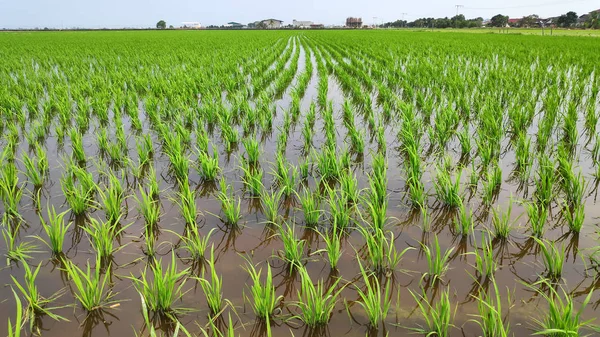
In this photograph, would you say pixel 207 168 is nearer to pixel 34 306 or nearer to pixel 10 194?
pixel 10 194

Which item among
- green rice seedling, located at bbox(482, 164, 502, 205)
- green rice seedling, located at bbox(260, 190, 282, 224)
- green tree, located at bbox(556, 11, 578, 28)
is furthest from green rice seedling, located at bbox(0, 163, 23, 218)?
green tree, located at bbox(556, 11, 578, 28)

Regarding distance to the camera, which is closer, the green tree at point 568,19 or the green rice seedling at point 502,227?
the green rice seedling at point 502,227

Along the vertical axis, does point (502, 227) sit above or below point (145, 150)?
below

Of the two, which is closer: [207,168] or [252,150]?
[207,168]

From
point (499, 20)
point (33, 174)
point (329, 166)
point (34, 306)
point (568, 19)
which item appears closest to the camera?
point (34, 306)

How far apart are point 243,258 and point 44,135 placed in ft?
13.2

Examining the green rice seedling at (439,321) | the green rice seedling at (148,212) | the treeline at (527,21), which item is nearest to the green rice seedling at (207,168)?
the green rice seedling at (148,212)

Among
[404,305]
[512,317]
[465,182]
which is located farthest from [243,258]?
[465,182]

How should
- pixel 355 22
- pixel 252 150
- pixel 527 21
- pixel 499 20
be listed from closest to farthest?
pixel 252 150
pixel 527 21
pixel 499 20
pixel 355 22

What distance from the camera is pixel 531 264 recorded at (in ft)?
7.59

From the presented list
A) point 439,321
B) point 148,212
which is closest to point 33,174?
point 148,212

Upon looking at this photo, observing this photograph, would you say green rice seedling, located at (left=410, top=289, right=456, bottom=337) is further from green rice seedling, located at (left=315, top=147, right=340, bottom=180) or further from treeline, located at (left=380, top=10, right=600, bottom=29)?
treeline, located at (left=380, top=10, right=600, bottom=29)

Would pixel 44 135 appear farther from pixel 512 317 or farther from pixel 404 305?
pixel 512 317

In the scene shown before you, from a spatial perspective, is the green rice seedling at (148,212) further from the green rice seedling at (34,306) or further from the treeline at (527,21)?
the treeline at (527,21)
